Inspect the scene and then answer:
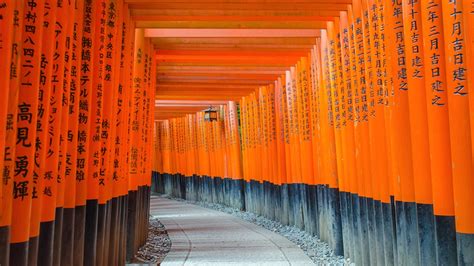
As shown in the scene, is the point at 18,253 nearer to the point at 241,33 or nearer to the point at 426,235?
the point at 426,235

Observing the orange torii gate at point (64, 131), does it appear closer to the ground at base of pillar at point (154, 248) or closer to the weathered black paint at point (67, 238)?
the weathered black paint at point (67, 238)

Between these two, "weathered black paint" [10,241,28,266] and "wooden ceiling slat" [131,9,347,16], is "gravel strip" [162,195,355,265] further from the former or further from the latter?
"weathered black paint" [10,241,28,266]

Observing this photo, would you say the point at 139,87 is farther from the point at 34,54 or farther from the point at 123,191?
the point at 34,54

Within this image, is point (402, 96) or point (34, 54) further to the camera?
point (402, 96)

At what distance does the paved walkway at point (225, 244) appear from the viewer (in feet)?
21.9

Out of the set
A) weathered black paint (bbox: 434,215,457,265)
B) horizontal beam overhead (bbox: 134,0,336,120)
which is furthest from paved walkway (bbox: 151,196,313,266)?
horizontal beam overhead (bbox: 134,0,336,120)

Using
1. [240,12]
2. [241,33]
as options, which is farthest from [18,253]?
[241,33]

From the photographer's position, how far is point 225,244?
318 inches

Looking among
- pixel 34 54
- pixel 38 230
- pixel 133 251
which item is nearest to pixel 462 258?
pixel 38 230

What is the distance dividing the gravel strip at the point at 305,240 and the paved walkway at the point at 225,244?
166 millimetres

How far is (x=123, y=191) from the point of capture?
626cm

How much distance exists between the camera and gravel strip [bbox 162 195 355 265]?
655 cm

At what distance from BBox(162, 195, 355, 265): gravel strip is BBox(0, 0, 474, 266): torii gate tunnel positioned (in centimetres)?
20

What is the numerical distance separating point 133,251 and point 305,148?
12.3 feet
